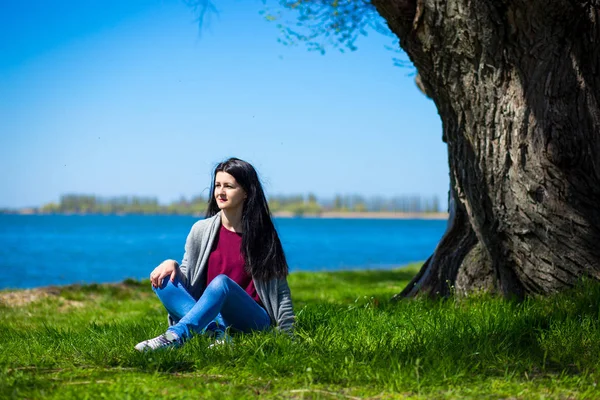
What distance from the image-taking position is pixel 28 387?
371 cm

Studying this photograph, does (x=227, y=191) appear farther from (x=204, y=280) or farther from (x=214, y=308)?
(x=214, y=308)

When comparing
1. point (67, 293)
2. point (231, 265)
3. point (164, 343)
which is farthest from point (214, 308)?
point (67, 293)

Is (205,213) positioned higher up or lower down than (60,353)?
higher up

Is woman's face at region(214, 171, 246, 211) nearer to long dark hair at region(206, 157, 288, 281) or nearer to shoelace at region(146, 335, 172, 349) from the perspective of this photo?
long dark hair at region(206, 157, 288, 281)

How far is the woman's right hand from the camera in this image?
4742 mm

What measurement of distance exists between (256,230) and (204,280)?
581 mm

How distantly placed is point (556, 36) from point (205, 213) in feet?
11.1

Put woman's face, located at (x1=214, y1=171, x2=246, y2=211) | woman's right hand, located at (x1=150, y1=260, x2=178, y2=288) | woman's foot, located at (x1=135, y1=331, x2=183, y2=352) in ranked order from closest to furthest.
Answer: woman's foot, located at (x1=135, y1=331, x2=183, y2=352)
woman's right hand, located at (x1=150, y1=260, x2=178, y2=288)
woman's face, located at (x1=214, y1=171, x2=246, y2=211)

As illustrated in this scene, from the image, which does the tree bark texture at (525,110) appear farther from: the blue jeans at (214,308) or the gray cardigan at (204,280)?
the blue jeans at (214,308)

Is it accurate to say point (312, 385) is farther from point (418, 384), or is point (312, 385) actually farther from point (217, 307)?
point (217, 307)

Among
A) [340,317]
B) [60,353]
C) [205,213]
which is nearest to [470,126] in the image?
[340,317]

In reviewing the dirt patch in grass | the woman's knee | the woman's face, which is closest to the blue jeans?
the woman's knee

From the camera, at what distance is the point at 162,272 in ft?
15.6

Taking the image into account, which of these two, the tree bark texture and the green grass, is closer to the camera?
the green grass
